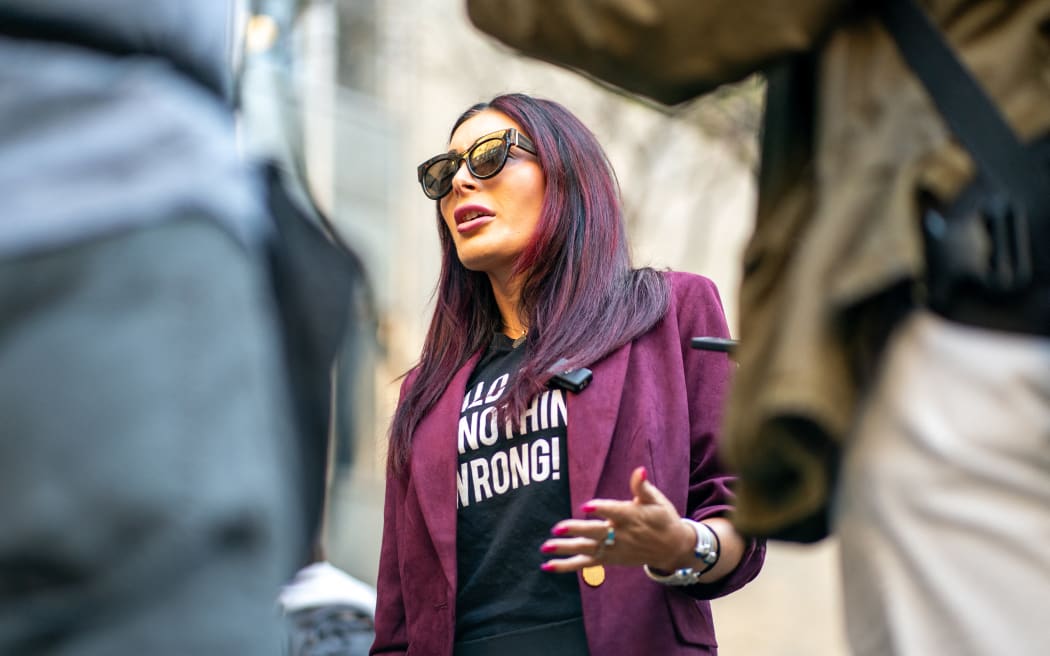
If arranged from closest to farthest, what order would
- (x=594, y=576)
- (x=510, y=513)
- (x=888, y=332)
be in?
(x=888, y=332)
(x=594, y=576)
(x=510, y=513)

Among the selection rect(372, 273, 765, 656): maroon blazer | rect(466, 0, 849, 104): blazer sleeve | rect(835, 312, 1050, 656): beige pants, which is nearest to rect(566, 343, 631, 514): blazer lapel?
rect(372, 273, 765, 656): maroon blazer

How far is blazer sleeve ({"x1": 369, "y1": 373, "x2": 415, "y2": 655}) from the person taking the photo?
3229 mm

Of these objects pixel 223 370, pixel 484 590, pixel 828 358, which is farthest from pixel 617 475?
pixel 223 370

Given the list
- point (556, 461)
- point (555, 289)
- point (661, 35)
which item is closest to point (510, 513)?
point (556, 461)

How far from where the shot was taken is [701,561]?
277 cm

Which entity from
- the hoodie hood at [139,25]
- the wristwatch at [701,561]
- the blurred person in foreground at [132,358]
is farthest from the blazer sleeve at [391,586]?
the hoodie hood at [139,25]

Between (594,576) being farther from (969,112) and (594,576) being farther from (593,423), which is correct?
(969,112)

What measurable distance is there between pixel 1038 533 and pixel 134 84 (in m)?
1.17

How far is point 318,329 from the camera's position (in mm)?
1663

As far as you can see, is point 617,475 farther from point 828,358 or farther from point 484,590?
point 828,358

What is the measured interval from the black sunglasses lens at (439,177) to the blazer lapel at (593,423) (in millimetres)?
712

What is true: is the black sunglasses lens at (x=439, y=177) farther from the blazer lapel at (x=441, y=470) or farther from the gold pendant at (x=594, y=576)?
the gold pendant at (x=594, y=576)

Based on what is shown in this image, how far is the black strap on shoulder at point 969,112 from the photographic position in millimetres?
1659

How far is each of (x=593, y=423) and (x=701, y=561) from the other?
1.25ft
